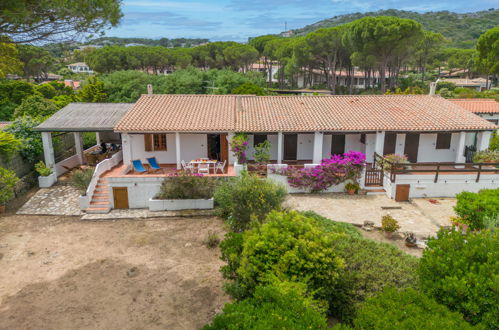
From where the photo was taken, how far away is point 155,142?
20188mm

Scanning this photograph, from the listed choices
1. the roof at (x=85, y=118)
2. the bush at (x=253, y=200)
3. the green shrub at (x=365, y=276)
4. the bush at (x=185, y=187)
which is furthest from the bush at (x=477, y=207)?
the roof at (x=85, y=118)

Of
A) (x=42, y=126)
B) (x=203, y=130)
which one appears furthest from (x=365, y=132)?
(x=42, y=126)

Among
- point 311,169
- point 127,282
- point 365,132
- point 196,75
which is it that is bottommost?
point 127,282

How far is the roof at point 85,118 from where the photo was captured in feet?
63.2

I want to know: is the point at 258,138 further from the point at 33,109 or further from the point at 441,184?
the point at 33,109

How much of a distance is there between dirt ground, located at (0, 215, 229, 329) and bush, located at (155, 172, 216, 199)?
1.31 meters

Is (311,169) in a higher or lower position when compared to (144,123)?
lower

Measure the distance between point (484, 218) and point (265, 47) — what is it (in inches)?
2748

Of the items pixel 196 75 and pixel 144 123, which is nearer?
pixel 144 123

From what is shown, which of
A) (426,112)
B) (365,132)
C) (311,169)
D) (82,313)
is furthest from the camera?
(426,112)

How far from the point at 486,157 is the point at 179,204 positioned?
634 inches

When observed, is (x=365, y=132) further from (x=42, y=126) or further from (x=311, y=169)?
(x=42, y=126)

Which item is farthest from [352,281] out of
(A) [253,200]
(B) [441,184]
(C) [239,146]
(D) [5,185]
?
(D) [5,185]

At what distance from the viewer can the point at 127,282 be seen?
1072cm
